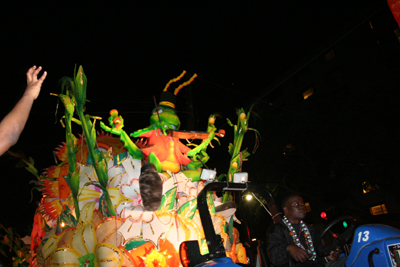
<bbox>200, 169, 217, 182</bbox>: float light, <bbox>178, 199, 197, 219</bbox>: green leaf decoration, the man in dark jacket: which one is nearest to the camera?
the man in dark jacket

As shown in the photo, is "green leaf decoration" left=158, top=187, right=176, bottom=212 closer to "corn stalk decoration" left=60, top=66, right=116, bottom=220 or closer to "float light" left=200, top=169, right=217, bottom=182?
"float light" left=200, top=169, right=217, bottom=182

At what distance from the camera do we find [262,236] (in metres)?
24.4

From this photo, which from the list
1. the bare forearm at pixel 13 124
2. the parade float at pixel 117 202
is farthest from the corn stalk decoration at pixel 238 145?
the bare forearm at pixel 13 124

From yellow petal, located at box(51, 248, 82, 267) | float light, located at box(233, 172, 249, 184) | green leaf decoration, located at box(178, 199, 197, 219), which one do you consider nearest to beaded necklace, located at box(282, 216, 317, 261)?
float light, located at box(233, 172, 249, 184)

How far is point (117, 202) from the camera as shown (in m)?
4.78

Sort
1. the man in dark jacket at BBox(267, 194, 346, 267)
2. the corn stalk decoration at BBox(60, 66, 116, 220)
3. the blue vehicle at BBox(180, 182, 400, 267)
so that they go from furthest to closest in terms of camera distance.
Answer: the corn stalk decoration at BBox(60, 66, 116, 220) < the man in dark jacket at BBox(267, 194, 346, 267) < the blue vehicle at BBox(180, 182, 400, 267)

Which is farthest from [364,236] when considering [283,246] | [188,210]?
[188,210]

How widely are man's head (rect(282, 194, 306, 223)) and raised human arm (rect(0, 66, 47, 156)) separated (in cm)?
317

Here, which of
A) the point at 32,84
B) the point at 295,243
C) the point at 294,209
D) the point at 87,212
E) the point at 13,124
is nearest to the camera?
the point at 13,124

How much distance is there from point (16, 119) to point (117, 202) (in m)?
3.52

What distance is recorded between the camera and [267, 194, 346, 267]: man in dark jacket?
115 inches

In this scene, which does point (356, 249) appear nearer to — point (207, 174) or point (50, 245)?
point (207, 174)

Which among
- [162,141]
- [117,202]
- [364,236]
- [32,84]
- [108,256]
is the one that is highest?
[162,141]

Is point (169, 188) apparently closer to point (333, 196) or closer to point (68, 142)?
point (68, 142)
